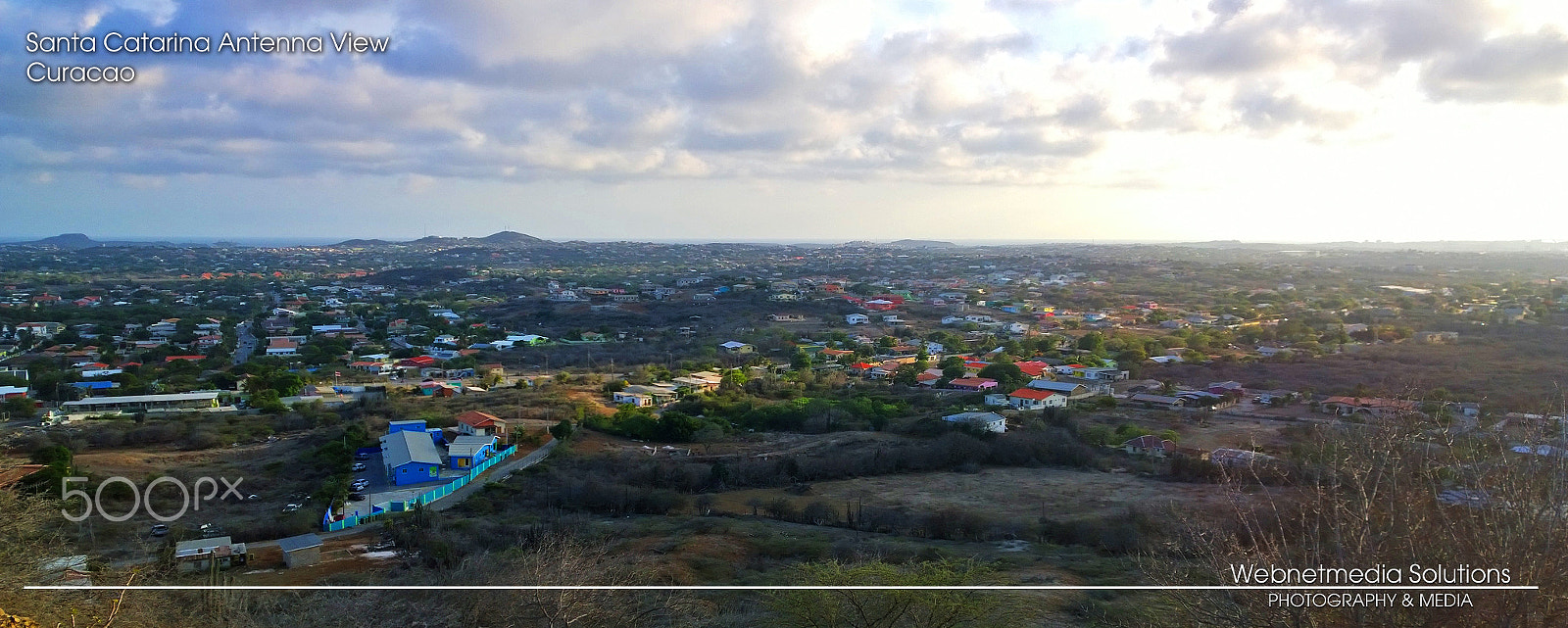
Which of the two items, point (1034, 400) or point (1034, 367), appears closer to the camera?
point (1034, 400)

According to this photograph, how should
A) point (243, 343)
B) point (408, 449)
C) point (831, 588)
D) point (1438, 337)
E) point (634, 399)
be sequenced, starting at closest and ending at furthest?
point (831, 588)
point (408, 449)
point (634, 399)
point (1438, 337)
point (243, 343)

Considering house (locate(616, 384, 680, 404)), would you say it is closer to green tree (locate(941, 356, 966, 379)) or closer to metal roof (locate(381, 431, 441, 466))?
metal roof (locate(381, 431, 441, 466))

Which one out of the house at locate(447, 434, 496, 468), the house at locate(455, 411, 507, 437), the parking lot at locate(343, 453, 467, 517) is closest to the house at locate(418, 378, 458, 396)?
the house at locate(455, 411, 507, 437)

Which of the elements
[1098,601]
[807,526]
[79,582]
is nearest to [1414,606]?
[1098,601]

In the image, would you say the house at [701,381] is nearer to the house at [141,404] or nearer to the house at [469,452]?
the house at [469,452]

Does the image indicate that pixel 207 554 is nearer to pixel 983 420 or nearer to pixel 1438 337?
pixel 983 420

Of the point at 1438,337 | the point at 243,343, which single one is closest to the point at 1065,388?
the point at 1438,337
